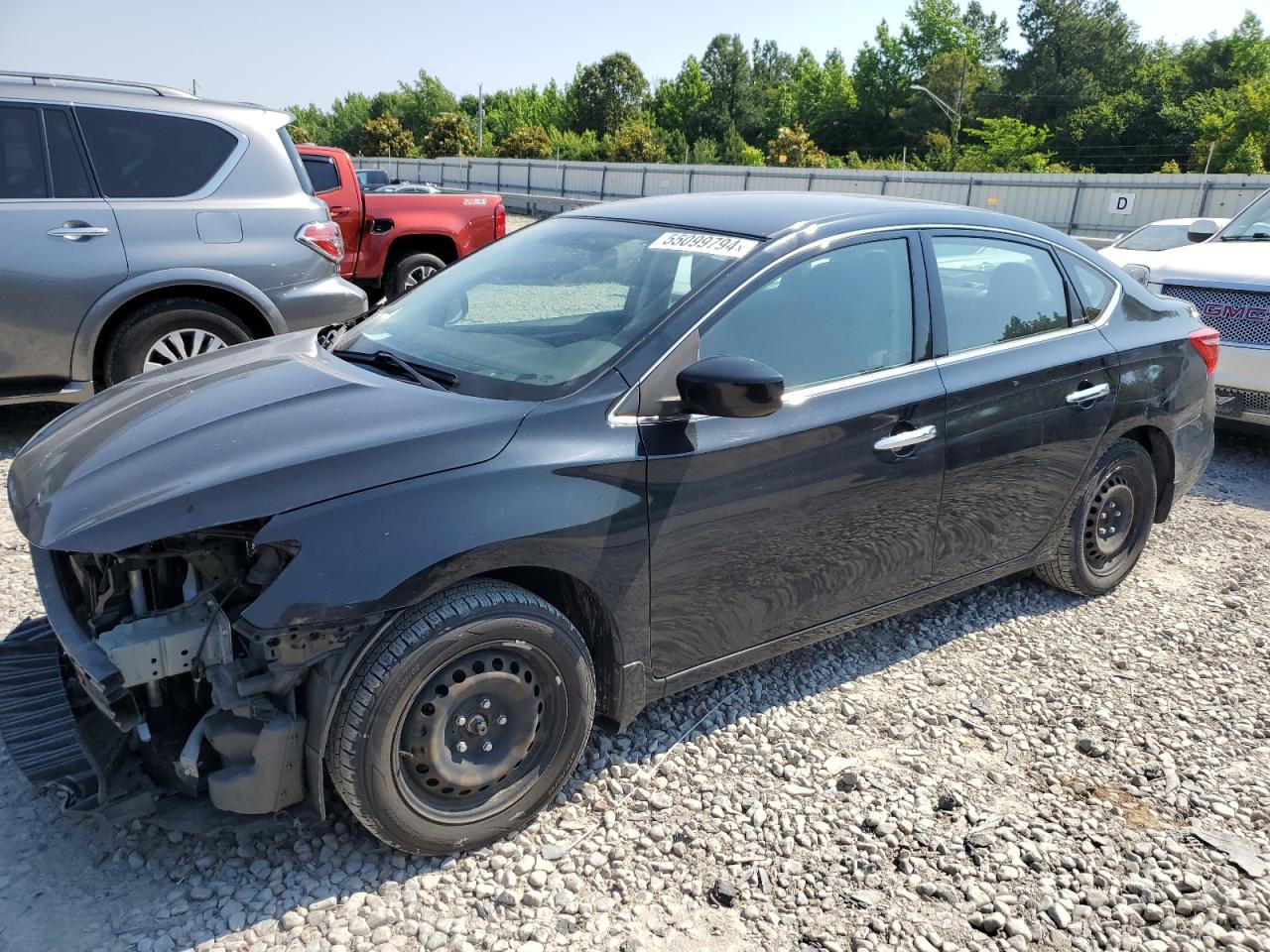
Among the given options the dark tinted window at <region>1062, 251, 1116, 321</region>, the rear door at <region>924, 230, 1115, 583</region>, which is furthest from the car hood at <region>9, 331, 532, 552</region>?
the dark tinted window at <region>1062, 251, 1116, 321</region>

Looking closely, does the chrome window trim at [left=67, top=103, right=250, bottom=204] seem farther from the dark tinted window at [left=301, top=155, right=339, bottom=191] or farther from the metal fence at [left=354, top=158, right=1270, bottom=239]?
the metal fence at [left=354, top=158, right=1270, bottom=239]

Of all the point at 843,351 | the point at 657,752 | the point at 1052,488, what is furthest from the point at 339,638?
the point at 1052,488

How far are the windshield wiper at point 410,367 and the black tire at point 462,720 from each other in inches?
26.6

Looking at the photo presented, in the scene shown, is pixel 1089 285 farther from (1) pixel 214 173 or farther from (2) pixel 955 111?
(2) pixel 955 111

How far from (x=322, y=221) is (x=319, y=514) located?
4496 millimetres

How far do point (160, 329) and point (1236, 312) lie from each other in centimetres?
691

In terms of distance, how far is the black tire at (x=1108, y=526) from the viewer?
4.12m

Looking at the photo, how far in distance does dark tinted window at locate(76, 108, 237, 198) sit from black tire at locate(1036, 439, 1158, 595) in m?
5.20

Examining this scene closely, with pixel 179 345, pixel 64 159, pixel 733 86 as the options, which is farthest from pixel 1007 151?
pixel 64 159

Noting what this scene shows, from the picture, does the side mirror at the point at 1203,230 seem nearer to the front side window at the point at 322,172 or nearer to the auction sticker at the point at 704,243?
the auction sticker at the point at 704,243

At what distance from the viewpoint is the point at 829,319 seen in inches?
125

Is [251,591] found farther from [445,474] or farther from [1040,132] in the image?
[1040,132]

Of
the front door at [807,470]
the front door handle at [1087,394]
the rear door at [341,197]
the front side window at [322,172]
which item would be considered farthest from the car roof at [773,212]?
the front side window at [322,172]

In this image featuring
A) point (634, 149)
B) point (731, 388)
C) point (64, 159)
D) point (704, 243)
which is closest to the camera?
point (731, 388)
